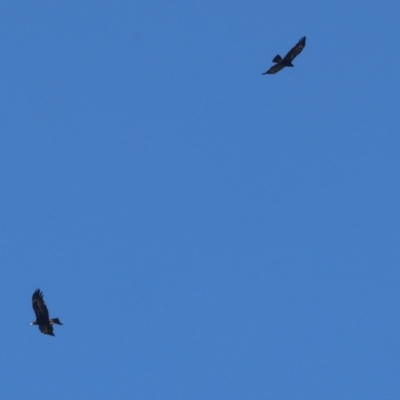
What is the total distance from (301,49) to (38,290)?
15.1m

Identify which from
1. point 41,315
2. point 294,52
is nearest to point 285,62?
point 294,52

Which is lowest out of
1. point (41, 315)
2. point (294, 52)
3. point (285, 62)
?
point (41, 315)

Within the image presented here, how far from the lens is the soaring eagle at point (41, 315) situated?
242ft

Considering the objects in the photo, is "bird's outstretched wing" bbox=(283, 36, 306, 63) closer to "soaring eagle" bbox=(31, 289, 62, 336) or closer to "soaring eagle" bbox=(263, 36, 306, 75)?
"soaring eagle" bbox=(263, 36, 306, 75)

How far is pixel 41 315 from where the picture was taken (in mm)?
74125

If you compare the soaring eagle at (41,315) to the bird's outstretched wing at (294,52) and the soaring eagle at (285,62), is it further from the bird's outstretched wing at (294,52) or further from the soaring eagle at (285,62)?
the bird's outstretched wing at (294,52)

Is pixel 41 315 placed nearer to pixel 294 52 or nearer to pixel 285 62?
pixel 285 62

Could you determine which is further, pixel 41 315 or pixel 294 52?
pixel 41 315

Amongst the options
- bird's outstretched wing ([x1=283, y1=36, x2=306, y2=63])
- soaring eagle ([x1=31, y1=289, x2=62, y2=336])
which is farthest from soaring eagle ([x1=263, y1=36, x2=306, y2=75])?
soaring eagle ([x1=31, y1=289, x2=62, y2=336])

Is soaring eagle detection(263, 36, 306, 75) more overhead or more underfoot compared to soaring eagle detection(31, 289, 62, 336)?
more overhead

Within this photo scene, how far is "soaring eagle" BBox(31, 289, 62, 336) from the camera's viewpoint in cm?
7362

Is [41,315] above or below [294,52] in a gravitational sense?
below

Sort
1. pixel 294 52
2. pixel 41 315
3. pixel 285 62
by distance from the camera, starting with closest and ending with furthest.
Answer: pixel 285 62 → pixel 294 52 → pixel 41 315

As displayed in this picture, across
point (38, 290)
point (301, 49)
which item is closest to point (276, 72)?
point (301, 49)
